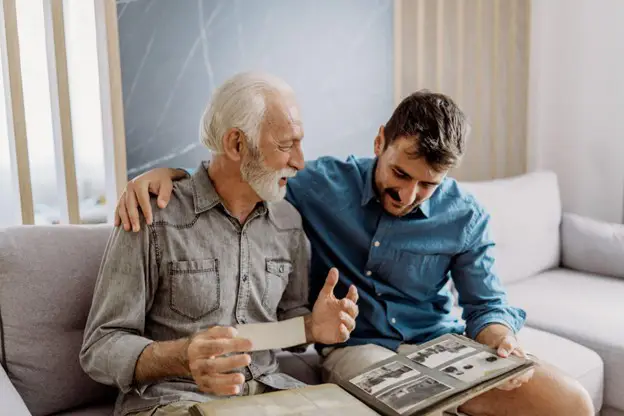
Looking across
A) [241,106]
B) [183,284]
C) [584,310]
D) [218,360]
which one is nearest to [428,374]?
[218,360]

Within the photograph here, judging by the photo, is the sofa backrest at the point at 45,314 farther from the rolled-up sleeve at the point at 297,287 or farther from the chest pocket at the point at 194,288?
the rolled-up sleeve at the point at 297,287

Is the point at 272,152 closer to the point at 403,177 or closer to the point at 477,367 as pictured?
the point at 403,177

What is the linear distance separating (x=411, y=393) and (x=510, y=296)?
137cm

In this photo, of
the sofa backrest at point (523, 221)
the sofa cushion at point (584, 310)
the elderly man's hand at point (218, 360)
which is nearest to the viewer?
the elderly man's hand at point (218, 360)

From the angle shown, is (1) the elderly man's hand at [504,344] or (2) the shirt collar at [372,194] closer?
(1) the elderly man's hand at [504,344]

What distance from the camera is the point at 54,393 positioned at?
1324mm

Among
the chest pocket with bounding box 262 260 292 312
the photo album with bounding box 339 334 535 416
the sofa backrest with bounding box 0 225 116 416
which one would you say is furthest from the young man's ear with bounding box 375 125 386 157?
the sofa backrest with bounding box 0 225 116 416

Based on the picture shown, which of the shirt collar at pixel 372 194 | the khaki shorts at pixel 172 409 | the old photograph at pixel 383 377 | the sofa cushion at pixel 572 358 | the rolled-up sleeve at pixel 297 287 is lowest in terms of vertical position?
the sofa cushion at pixel 572 358

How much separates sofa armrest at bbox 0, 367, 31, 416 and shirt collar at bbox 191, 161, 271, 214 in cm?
50

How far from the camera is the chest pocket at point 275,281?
1390 mm

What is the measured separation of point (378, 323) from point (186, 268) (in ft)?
1.83

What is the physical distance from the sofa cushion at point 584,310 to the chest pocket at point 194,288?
4.22ft

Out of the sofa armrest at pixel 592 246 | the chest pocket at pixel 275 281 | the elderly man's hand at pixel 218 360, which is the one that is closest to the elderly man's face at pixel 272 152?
the chest pocket at pixel 275 281

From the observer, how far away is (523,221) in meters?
2.48
